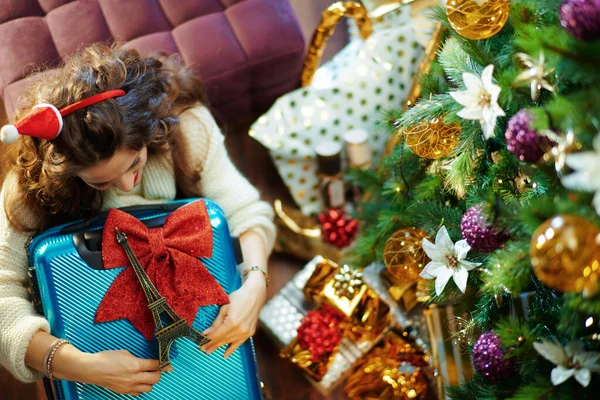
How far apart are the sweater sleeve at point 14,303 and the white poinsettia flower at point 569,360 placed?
2.88 feet

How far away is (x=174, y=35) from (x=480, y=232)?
39.9 inches

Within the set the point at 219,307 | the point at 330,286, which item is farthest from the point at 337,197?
the point at 219,307

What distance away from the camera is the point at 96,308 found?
1.18 m

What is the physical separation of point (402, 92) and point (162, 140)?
712mm

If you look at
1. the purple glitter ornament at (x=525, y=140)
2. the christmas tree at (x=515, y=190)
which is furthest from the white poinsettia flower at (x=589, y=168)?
the purple glitter ornament at (x=525, y=140)

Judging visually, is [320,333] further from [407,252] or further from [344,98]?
[344,98]

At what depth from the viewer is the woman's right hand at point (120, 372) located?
3.79ft

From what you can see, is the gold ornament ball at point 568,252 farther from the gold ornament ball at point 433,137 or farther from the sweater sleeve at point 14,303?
the sweater sleeve at point 14,303

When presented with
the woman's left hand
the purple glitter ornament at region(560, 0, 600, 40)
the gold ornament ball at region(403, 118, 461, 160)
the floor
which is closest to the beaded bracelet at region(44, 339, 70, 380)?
the woman's left hand

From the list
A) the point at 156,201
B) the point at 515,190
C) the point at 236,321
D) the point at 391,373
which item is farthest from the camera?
the point at 391,373

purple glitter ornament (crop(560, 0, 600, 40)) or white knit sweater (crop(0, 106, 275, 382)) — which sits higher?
purple glitter ornament (crop(560, 0, 600, 40))

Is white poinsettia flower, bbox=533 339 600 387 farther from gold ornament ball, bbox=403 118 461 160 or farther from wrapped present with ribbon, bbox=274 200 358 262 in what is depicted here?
wrapped present with ribbon, bbox=274 200 358 262

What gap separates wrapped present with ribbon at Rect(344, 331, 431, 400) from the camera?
152 centimetres

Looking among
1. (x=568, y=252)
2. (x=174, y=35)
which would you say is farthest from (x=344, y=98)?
(x=568, y=252)
